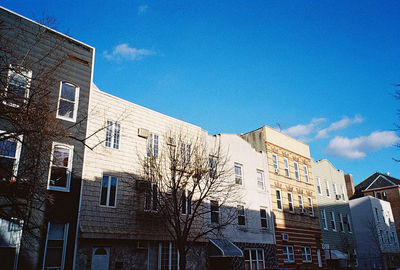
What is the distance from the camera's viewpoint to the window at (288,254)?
27.0 meters

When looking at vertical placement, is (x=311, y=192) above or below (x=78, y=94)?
below

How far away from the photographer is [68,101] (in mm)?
17062

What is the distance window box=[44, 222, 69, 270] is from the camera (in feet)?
47.4

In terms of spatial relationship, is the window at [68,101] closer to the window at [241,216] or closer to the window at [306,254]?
A: the window at [241,216]

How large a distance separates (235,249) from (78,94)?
1328cm

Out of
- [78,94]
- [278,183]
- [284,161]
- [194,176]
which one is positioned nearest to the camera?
[78,94]

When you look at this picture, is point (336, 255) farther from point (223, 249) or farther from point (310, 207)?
point (223, 249)

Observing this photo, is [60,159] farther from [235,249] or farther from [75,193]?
[235,249]

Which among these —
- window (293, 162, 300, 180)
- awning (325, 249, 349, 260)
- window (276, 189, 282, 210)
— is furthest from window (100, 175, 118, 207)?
awning (325, 249, 349, 260)

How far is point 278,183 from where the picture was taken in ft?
95.9

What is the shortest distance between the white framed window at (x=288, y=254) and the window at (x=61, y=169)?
18.6 metres

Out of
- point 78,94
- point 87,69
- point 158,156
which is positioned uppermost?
point 87,69

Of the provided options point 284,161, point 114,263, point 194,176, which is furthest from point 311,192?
point 114,263

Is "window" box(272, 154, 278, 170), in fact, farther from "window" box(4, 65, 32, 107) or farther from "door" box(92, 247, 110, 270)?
"window" box(4, 65, 32, 107)
